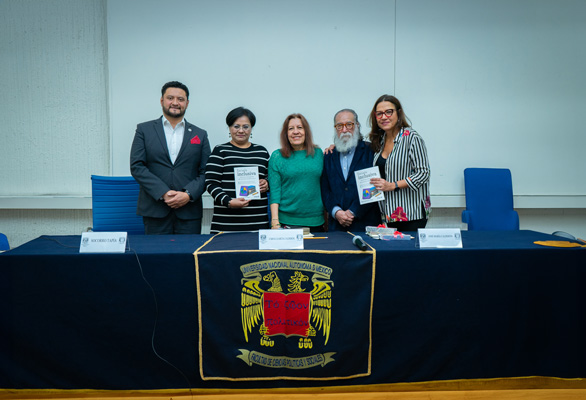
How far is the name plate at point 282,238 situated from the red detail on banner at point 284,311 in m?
0.22

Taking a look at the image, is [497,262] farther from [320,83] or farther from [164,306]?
[320,83]

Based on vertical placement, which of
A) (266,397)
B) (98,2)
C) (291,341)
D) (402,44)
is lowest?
(266,397)

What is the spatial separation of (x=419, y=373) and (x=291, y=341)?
24.5 inches

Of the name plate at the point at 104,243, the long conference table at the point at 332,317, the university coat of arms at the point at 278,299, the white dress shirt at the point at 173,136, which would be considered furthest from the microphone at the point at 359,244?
the white dress shirt at the point at 173,136

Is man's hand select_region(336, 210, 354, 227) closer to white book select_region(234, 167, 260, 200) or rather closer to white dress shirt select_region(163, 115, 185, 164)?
white book select_region(234, 167, 260, 200)

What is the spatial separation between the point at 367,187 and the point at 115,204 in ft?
6.67

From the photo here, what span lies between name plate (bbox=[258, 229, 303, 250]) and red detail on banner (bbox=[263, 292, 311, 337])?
0.22 meters

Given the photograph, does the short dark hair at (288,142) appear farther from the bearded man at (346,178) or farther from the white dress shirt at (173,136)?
the white dress shirt at (173,136)

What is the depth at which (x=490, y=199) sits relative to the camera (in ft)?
11.3

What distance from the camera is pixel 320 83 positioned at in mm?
3559

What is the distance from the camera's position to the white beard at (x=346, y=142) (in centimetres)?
246

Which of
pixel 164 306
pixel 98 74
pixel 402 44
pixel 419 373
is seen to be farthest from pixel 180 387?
pixel 402 44

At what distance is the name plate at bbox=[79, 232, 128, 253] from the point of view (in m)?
1.66

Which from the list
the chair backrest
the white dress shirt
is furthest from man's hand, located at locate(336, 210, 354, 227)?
the chair backrest
